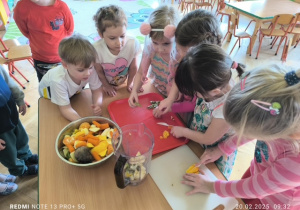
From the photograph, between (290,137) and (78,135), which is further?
(78,135)

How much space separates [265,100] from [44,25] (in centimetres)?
156

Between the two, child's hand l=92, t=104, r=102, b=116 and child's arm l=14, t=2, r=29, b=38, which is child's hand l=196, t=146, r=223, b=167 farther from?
child's arm l=14, t=2, r=29, b=38

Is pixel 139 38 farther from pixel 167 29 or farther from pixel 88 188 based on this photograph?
pixel 88 188

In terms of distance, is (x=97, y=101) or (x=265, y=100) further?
(x=97, y=101)

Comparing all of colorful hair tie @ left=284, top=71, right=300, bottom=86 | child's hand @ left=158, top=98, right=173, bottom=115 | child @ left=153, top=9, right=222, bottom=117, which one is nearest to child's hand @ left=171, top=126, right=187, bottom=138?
child's hand @ left=158, top=98, right=173, bottom=115

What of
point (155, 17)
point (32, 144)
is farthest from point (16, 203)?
point (155, 17)

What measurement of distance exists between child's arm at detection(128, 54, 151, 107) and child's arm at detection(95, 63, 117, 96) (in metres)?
0.12

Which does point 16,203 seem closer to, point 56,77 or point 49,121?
point 49,121

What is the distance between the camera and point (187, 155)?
0.76m

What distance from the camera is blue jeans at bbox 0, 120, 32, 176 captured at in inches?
44.8

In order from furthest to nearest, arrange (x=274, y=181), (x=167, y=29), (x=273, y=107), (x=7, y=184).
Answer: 1. (x=7, y=184)
2. (x=167, y=29)
3. (x=274, y=181)
4. (x=273, y=107)

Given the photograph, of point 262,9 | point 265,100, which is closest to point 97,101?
point 265,100

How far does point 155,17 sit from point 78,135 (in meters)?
0.66

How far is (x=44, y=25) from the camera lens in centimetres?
147
